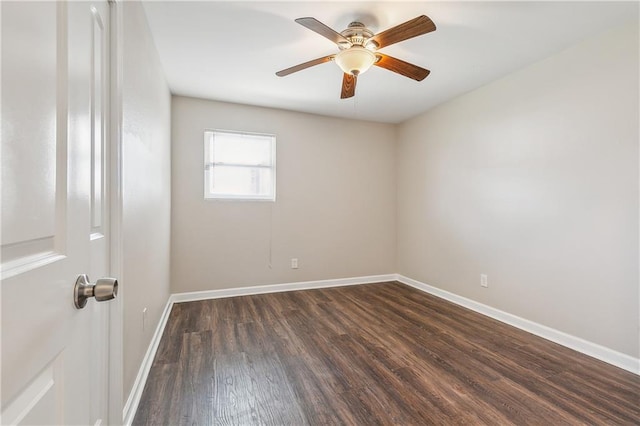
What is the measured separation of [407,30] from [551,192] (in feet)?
6.23

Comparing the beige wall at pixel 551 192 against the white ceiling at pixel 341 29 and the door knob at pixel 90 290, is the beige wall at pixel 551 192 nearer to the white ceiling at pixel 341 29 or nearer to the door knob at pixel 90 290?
the white ceiling at pixel 341 29

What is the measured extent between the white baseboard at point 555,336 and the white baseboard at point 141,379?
10.2 feet

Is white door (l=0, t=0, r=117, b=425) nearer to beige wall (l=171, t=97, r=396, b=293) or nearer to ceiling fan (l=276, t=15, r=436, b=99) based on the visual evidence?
ceiling fan (l=276, t=15, r=436, b=99)

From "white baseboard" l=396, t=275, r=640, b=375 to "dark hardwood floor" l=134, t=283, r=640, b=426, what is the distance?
0.26ft

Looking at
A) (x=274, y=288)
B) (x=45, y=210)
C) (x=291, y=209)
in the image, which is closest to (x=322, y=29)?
(x=45, y=210)

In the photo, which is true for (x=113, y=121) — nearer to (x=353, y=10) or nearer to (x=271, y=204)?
(x=353, y=10)

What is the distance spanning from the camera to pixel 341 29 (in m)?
2.11

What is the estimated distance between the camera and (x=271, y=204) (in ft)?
12.3

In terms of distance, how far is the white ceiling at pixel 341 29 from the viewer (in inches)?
73.8

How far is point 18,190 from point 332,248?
3.74 metres

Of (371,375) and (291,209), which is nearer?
(371,375)

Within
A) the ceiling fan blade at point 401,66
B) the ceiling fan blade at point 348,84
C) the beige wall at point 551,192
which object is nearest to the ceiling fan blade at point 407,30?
the ceiling fan blade at point 401,66

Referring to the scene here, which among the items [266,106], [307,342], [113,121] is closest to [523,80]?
[266,106]

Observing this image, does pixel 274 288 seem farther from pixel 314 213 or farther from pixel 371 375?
pixel 371 375
